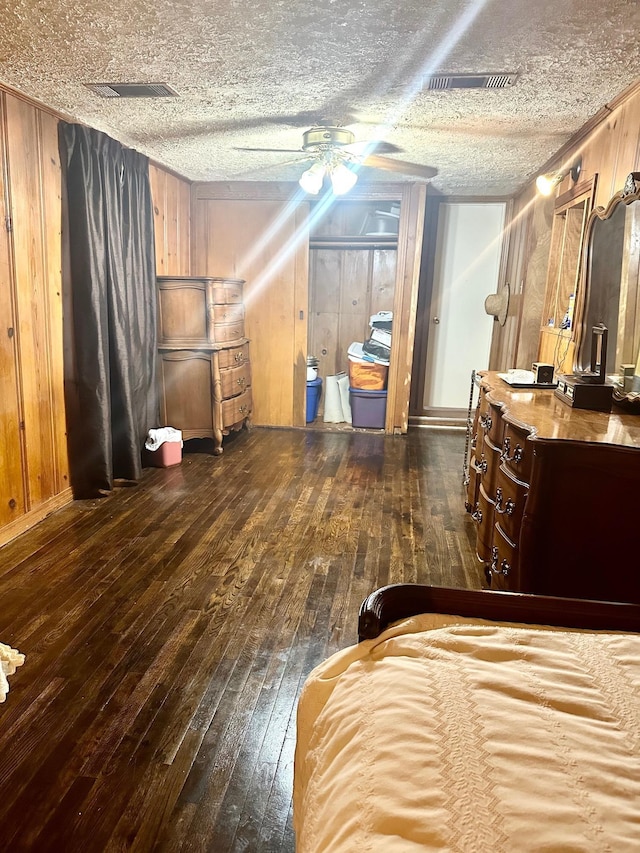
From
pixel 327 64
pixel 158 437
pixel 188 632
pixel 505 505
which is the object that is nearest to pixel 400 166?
pixel 327 64

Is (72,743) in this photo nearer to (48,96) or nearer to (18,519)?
(18,519)

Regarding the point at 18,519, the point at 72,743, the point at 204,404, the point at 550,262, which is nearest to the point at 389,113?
the point at 550,262

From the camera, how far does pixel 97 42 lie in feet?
7.75

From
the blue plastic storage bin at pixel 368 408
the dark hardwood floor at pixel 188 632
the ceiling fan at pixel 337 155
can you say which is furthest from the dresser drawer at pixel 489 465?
the blue plastic storage bin at pixel 368 408

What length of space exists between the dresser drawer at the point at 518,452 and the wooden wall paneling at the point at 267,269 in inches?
135

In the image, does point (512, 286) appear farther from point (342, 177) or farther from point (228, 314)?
point (228, 314)

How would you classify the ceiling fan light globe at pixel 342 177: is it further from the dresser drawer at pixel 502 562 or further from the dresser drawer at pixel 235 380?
the dresser drawer at pixel 502 562

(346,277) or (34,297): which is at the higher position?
(346,277)

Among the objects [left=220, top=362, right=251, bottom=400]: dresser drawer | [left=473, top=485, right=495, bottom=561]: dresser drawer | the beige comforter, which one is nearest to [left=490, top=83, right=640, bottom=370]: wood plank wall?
[left=473, top=485, right=495, bottom=561]: dresser drawer

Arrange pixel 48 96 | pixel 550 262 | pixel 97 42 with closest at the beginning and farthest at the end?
pixel 97 42
pixel 48 96
pixel 550 262

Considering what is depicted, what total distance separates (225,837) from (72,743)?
0.56m

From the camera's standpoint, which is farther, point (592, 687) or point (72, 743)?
point (72, 743)

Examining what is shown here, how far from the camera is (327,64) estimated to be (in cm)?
252

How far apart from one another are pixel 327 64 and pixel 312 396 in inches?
139
